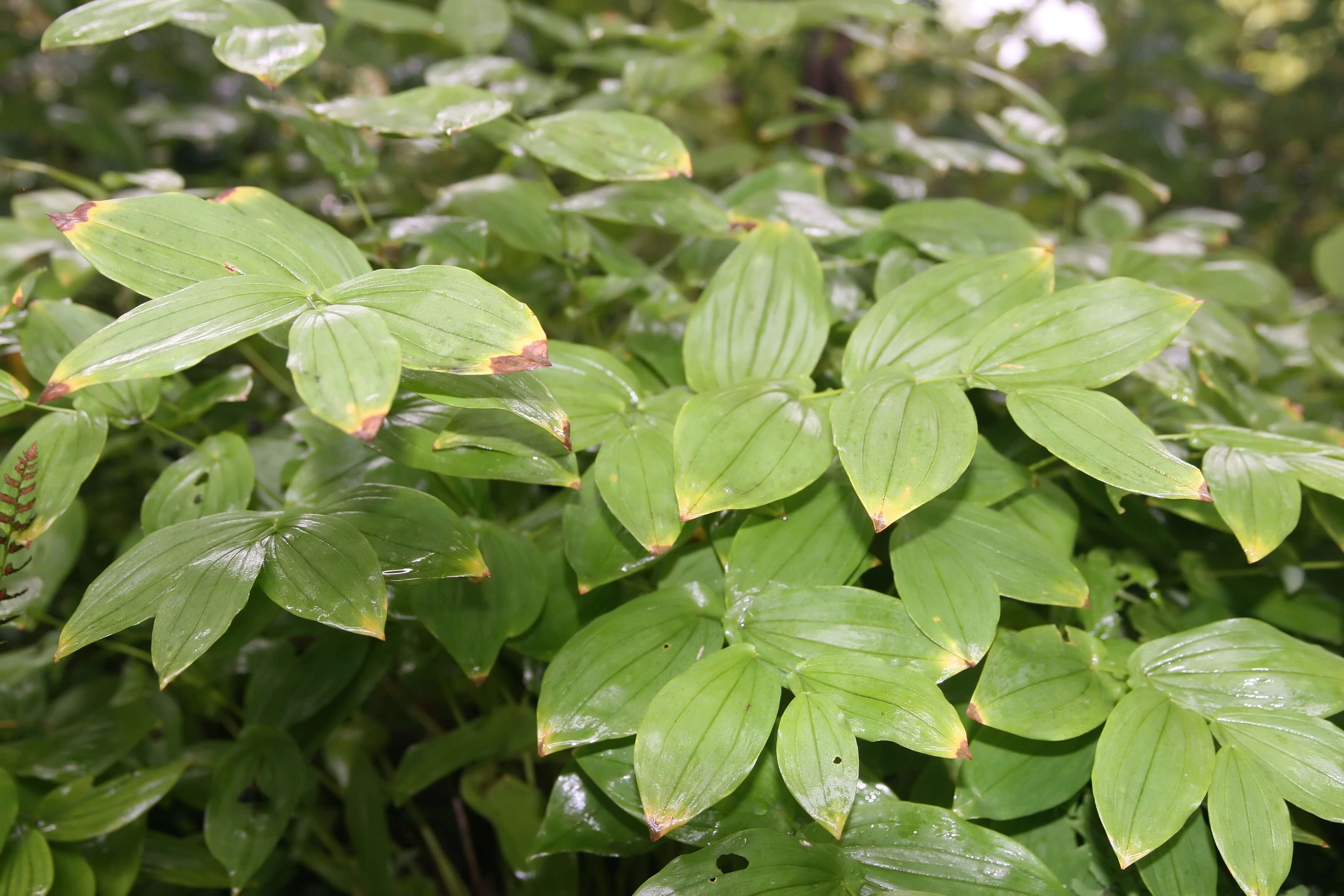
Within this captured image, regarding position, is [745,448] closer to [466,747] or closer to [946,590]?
[946,590]

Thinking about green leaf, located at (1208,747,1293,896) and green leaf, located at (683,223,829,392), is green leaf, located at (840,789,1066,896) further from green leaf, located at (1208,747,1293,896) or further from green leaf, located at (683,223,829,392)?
green leaf, located at (683,223,829,392)

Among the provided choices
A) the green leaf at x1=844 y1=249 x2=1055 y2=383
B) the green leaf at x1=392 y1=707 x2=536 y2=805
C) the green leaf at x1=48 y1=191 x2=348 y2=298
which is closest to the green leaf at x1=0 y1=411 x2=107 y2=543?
the green leaf at x1=48 y1=191 x2=348 y2=298

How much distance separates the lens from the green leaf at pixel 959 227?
3.22 feet

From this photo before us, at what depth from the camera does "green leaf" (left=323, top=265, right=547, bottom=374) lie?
0.53 metres

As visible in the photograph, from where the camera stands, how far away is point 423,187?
141cm

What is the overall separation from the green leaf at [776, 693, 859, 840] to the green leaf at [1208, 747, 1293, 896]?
0.89 ft

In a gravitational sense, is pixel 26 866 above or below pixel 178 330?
below

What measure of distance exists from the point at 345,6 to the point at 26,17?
139 cm

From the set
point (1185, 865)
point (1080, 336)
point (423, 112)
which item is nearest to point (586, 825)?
point (1185, 865)

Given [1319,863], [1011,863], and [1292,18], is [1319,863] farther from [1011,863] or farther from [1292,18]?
[1292,18]

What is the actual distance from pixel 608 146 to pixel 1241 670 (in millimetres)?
741

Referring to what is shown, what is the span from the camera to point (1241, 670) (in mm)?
668

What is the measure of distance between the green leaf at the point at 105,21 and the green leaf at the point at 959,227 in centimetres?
81

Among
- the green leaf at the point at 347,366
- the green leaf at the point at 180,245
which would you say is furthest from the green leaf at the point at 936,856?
the green leaf at the point at 180,245
